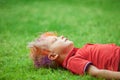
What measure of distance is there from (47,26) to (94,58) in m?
3.34

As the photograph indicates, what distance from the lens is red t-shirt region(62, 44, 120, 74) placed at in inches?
A: 155

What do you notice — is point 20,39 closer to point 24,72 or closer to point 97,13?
point 24,72

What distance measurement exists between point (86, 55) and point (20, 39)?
2254mm

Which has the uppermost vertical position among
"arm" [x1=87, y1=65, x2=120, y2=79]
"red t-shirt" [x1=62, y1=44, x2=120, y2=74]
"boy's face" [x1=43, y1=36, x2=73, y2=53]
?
"boy's face" [x1=43, y1=36, x2=73, y2=53]

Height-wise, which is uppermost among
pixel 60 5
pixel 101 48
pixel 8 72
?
pixel 60 5

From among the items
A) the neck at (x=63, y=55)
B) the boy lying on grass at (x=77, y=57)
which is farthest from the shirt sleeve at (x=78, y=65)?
the neck at (x=63, y=55)

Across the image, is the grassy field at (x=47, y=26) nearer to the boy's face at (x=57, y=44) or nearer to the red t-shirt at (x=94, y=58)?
the red t-shirt at (x=94, y=58)

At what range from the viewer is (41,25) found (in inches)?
291

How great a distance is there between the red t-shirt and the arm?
62 mm

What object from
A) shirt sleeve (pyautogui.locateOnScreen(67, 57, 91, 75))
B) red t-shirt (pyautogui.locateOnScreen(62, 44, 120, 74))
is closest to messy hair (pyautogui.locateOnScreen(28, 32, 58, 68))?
red t-shirt (pyautogui.locateOnScreen(62, 44, 120, 74))

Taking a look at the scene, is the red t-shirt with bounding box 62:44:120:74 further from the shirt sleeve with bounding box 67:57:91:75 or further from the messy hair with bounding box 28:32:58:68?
the messy hair with bounding box 28:32:58:68

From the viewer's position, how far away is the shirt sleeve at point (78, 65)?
154 inches

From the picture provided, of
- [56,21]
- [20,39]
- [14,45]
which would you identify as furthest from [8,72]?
[56,21]

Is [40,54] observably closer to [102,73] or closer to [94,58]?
[94,58]
